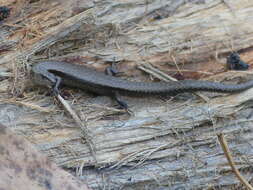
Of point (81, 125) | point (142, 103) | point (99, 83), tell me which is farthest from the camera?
point (99, 83)

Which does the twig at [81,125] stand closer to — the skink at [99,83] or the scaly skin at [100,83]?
the skink at [99,83]

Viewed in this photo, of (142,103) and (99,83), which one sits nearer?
(142,103)

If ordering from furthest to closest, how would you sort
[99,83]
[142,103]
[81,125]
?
[99,83] < [142,103] < [81,125]

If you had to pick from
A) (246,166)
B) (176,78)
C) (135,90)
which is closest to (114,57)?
(135,90)

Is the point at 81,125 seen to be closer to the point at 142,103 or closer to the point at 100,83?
the point at 100,83

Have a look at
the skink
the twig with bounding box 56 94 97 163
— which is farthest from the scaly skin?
the twig with bounding box 56 94 97 163

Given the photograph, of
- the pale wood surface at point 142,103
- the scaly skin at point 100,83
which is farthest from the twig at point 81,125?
the scaly skin at point 100,83

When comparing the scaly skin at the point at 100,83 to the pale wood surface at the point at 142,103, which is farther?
the scaly skin at the point at 100,83

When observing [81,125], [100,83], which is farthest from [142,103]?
[81,125]

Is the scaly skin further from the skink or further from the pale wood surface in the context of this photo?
the pale wood surface

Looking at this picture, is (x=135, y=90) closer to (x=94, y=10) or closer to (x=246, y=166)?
(x=94, y=10)
